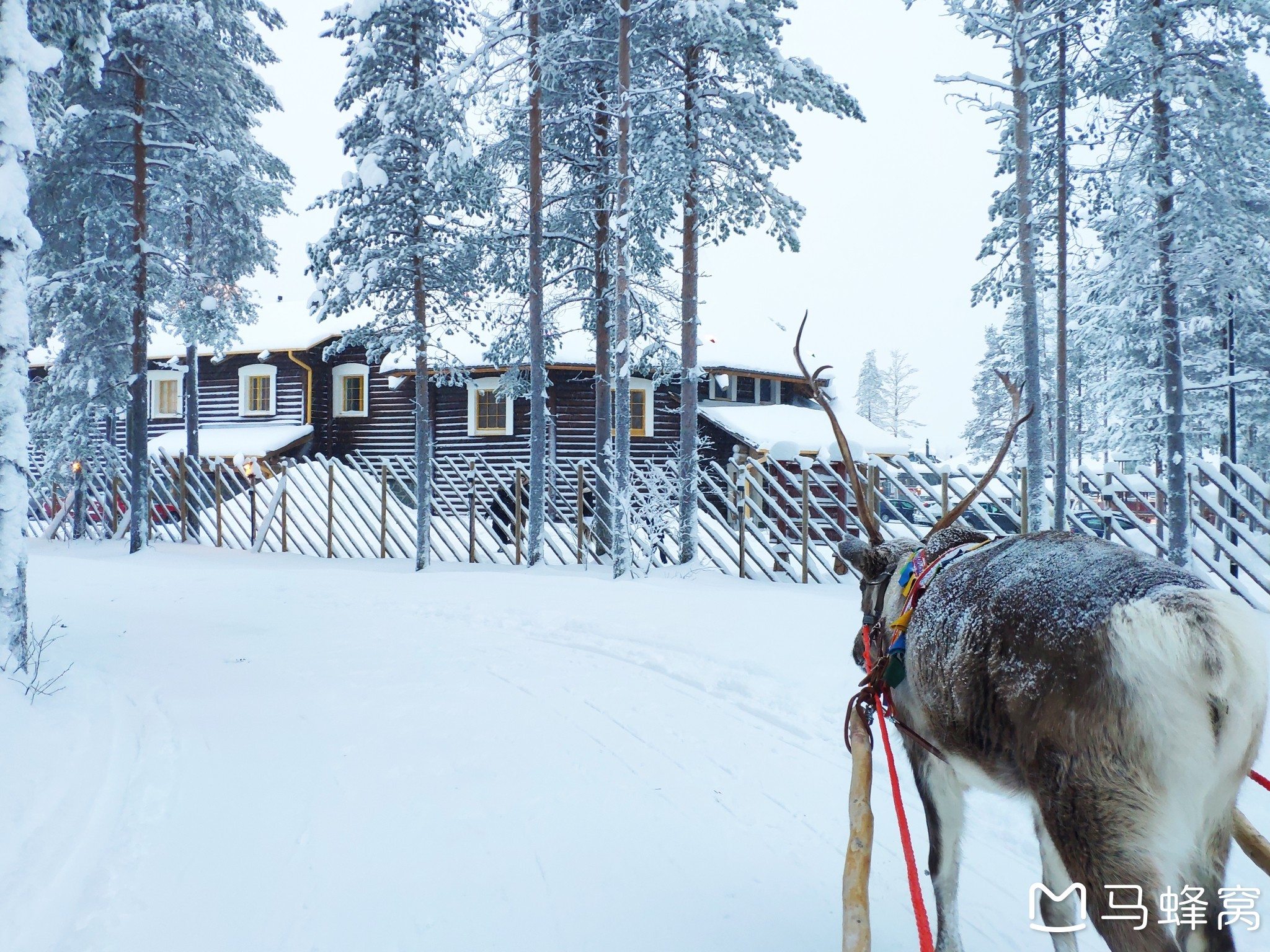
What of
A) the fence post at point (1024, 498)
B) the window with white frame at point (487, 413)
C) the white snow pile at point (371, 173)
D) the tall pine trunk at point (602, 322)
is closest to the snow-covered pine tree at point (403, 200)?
the white snow pile at point (371, 173)

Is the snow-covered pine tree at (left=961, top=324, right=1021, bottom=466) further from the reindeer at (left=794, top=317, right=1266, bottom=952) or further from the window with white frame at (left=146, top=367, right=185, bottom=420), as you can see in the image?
the reindeer at (left=794, top=317, right=1266, bottom=952)

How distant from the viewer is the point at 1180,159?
1311 centimetres

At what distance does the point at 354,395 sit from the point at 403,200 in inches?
579

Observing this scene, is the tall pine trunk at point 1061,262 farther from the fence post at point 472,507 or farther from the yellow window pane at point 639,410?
the yellow window pane at point 639,410

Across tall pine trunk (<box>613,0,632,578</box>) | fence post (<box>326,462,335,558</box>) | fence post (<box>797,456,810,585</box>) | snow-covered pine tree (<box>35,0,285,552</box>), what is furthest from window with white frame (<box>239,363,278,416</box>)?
fence post (<box>797,456,810,585</box>)

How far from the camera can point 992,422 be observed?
4841cm

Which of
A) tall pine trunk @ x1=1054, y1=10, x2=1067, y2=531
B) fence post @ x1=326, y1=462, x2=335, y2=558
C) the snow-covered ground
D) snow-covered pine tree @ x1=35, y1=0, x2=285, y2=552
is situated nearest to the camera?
the snow-covered ground

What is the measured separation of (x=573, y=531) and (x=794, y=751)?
1027 centimetres

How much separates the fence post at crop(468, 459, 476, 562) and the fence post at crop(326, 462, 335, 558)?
2.98 m

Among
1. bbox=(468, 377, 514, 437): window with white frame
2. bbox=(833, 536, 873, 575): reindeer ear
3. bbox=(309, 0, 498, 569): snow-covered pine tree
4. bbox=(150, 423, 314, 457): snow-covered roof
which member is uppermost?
bbox=(309, 0, 498, 569): snow-covered pine tree

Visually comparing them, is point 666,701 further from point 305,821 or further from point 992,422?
point 992,422

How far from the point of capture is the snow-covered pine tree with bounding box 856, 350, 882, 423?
2837 inches

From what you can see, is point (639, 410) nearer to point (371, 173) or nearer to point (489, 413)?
point (489, 413)

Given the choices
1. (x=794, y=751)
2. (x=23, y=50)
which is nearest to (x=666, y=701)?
(x=794, y=751)
